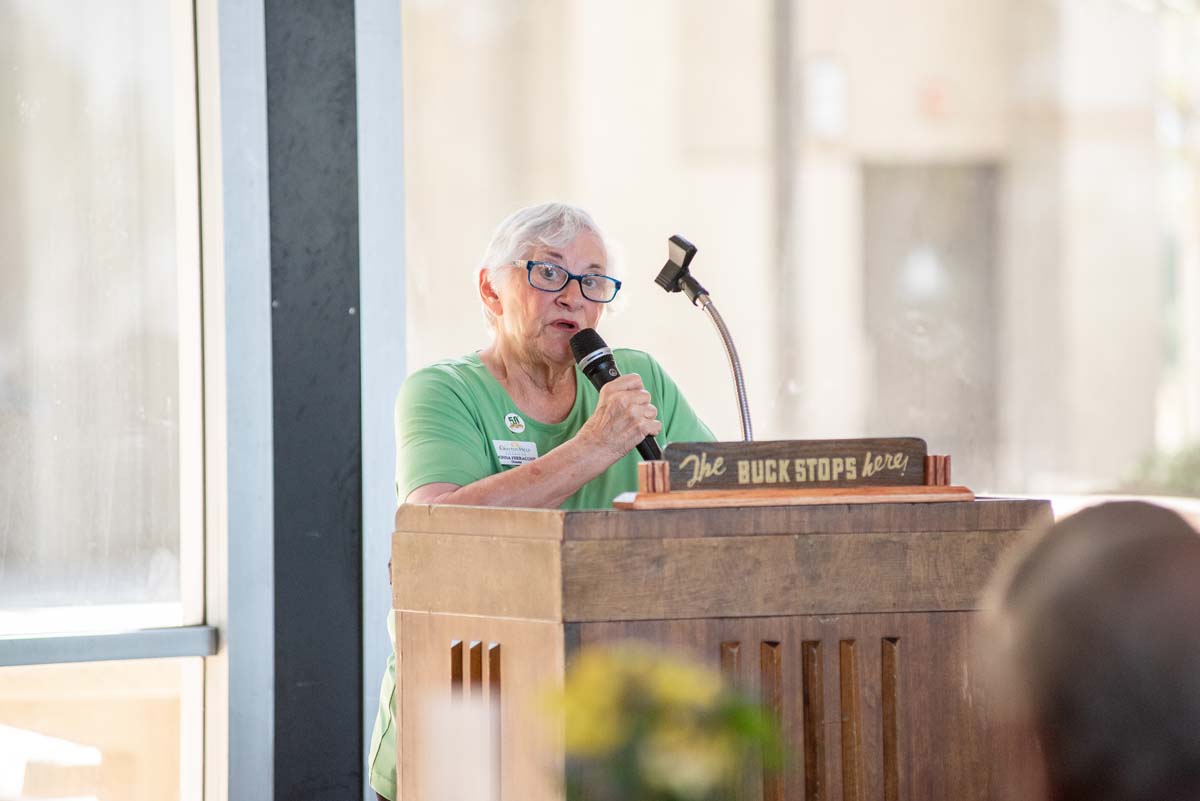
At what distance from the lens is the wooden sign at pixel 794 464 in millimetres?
1533

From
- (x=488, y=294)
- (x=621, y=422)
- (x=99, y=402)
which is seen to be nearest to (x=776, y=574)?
(x=621, y=422)

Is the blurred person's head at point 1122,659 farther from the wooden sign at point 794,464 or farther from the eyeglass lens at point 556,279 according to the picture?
the eyeglass lens at point 556,279

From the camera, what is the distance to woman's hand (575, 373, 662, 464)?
200 cm

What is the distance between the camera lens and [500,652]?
146 centimetres

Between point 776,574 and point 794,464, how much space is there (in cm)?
15

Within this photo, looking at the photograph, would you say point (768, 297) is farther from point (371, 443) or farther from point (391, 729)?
point (391, 729)

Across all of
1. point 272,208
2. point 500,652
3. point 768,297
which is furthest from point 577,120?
point 500,652

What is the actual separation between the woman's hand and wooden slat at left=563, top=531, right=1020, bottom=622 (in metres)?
0.55

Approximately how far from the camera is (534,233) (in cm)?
235

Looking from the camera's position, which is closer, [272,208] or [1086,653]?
[1086,653]

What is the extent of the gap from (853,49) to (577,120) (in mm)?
892

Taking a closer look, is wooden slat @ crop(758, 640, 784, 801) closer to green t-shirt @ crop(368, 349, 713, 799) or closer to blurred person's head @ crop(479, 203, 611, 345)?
green t-shirt @ crop(368, 349, 713, 799)

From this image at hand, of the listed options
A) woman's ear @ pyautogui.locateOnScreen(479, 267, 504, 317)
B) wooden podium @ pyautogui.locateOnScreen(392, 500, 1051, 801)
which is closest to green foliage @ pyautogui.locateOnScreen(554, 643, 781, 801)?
wooden podium @ pyautogui.locateOnScreen(392, 500, 1051, 801)

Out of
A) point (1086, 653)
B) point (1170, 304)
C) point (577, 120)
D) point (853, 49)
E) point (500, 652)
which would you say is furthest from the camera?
point (1170, 304)
